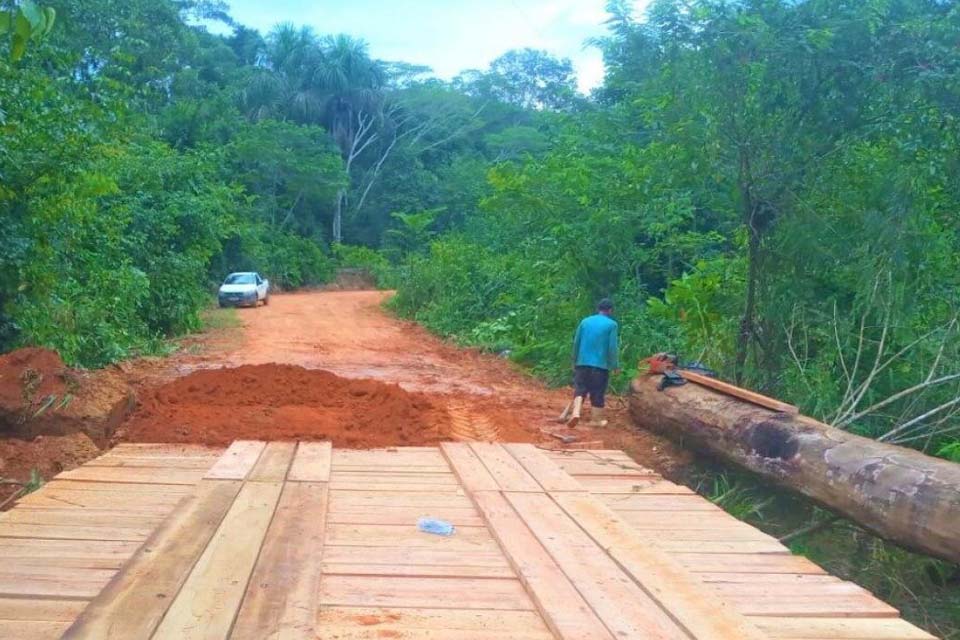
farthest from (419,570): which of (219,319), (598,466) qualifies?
(219,319)

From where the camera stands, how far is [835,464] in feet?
20.5

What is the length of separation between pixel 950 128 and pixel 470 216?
4062 centimetres

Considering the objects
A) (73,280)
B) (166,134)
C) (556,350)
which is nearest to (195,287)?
(73,280)

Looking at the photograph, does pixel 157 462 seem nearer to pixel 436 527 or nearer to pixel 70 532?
pixel 70 532

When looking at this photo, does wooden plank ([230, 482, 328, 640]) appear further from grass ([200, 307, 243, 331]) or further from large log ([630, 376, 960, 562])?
grass ([200, 307, 243, 331])

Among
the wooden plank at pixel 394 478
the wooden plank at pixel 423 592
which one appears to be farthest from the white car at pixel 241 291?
the wooden plank at pixel 423 592

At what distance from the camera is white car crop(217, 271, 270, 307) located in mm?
29016

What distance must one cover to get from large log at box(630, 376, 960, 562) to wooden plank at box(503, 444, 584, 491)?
6.63ft

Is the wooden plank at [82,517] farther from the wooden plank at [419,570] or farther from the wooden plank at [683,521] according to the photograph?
the wooden plank at [683,521]

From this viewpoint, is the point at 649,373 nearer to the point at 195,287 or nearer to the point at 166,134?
the point at 195,287

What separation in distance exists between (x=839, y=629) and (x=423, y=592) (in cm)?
145

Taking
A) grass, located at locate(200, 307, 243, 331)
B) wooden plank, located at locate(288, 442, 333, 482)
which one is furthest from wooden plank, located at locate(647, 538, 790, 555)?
grass, located at locate(200, 307, 243, 331)

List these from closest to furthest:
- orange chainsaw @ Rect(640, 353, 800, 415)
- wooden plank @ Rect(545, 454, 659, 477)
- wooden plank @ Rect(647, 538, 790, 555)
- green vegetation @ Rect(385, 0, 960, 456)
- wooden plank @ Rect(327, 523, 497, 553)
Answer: wooden plank @ Rect(327, 523, 497, 553), wooden plank @ Rect(647, 538, 790, 555), wooden plank @ Rect(545, 454, 659, 477), orange chainsaw @ Rect(640, 353, 800, 415), green vegetation @ Rect(385, 0, 960, 456)

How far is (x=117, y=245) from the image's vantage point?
1700 cm
